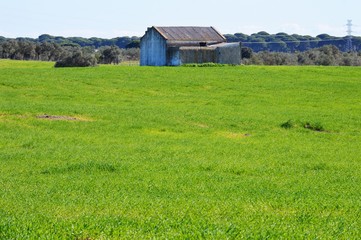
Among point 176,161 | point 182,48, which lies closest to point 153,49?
point 182,48

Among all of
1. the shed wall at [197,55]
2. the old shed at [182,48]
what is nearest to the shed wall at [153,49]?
the old shed at [182,48]

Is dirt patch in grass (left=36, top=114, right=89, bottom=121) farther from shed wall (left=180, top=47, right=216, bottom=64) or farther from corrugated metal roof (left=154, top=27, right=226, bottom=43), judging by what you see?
corrugated metal roof (left=154, top=27, right=226, bottom=43)

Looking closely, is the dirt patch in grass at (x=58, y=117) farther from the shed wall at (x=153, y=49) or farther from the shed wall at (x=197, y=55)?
the shed wall at (x=153, y=49)

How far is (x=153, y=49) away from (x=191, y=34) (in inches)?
227

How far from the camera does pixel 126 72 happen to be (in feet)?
215

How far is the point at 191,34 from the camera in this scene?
3529 inches

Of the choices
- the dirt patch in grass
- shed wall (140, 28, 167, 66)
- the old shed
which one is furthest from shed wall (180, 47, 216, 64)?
the dirt patch in grass

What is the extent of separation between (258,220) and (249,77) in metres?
52.3

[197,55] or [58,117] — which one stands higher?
[197,55]

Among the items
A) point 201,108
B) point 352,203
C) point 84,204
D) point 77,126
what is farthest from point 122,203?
point 201,108

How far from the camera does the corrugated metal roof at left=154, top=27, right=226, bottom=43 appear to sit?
87625 mm

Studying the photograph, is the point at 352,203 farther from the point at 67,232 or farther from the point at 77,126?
the point at 77,126

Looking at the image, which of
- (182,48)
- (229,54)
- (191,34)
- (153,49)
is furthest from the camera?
(191,34)

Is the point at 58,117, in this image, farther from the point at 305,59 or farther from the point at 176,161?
the point at 305,59
